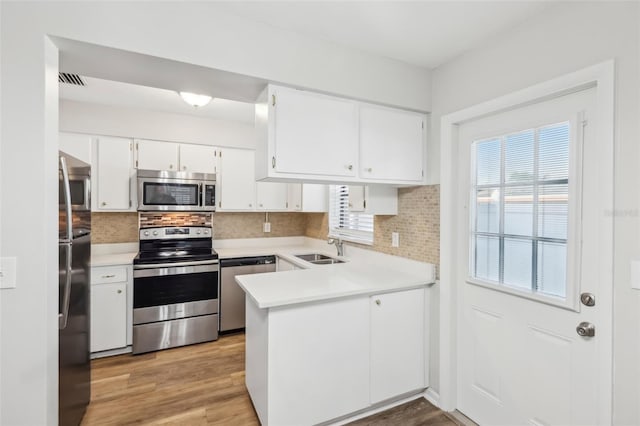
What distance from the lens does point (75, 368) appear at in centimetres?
181

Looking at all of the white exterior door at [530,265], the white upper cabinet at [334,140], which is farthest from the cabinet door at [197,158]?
the white exterior door at [530,265]

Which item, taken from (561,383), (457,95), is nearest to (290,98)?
(457,95)

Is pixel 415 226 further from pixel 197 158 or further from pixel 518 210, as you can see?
pixel 197 158

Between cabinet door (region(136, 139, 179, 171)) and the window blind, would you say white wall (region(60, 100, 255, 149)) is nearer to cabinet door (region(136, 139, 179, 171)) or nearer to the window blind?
cabinet door (region(136, 139, 179, 171))

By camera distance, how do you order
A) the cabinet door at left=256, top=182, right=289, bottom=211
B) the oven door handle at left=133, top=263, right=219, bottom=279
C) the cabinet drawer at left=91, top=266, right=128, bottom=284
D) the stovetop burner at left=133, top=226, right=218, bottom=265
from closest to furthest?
the cabinet drawer at left=91, top=266, right=128, bottom=284 < the oven door handle at left=133, top=263, right=219, bottom=279 < the stovetop burner at left=133, top=226, right=218, bottom=265 < the cabinet door at left=256, top=182, right=289, bottom=211

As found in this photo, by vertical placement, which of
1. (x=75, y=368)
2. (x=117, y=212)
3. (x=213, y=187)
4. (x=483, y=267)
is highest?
(x=213, y=187)

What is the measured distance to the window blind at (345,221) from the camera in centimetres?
310

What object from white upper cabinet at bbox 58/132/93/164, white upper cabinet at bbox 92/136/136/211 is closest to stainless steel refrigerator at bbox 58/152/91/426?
white upper cabinet at bbox 92/136/136/211

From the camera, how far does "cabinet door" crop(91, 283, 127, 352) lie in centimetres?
288

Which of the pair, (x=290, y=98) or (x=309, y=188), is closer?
(x=290, y=98)
